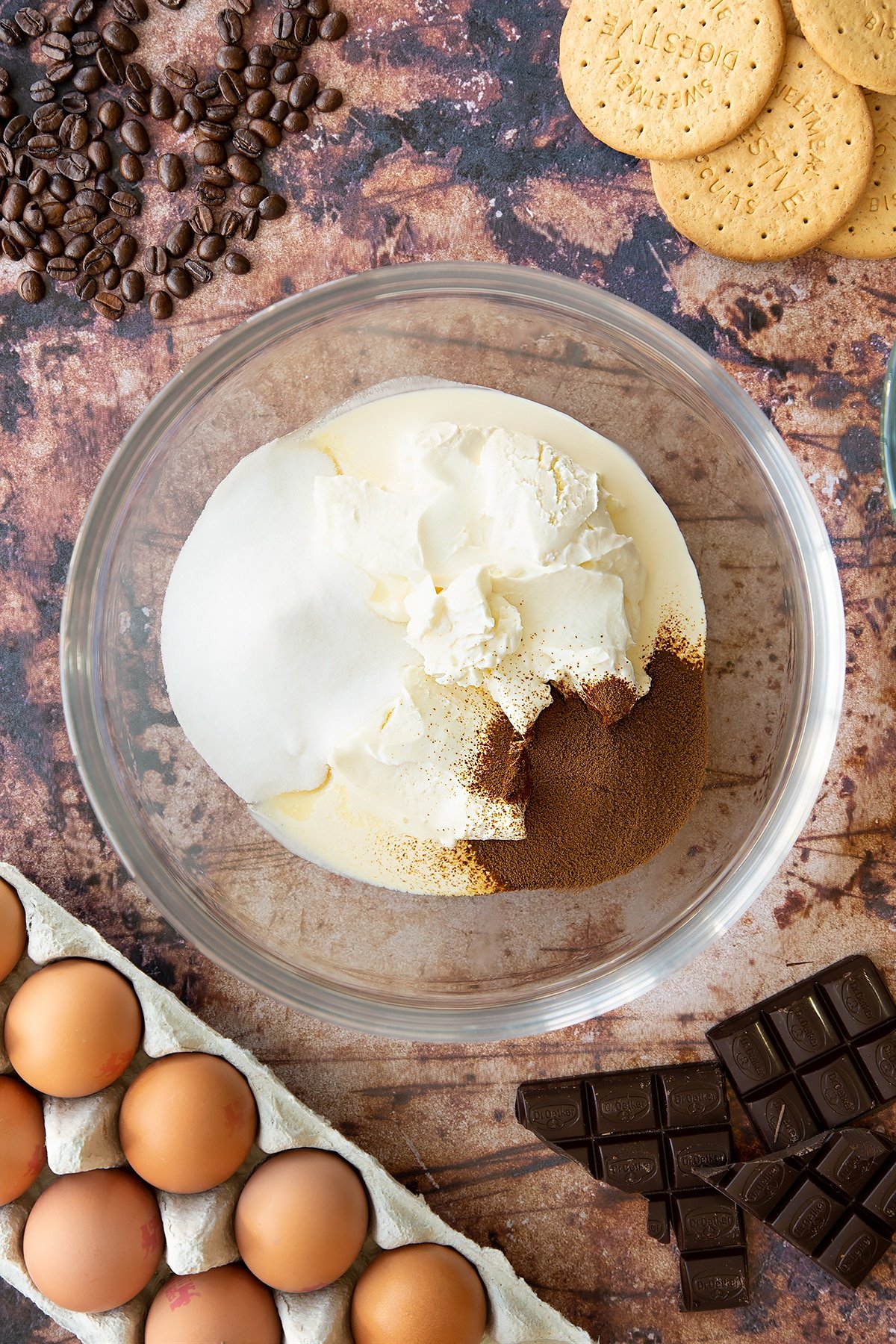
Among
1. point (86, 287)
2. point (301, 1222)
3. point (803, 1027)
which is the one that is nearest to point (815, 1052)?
point (803, 1027)

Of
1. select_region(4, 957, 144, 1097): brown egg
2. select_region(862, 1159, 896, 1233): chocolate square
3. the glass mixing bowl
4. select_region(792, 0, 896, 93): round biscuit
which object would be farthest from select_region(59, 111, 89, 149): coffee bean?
select_region(862, 1159, 896, 1233): chocolate square

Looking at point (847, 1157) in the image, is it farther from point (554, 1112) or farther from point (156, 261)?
point (156, 261)

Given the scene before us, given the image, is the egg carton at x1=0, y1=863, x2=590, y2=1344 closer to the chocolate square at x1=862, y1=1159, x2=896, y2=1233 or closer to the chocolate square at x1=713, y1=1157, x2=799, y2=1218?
the chocolate square at x1=713, y1=1157, x2=799, y2=1218

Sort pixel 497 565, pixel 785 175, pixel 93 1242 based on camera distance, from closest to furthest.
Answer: pixel 497 565 → pixel 93 1242 → pixel 785 175

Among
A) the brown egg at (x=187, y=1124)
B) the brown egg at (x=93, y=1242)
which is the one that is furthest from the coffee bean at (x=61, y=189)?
the brown egg at (x=93, y=1242)

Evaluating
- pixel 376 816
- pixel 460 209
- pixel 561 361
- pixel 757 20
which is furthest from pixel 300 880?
pixel 757 20

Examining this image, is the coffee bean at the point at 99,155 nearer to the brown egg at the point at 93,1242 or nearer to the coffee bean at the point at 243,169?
the coffee bean at the point at 243,169
